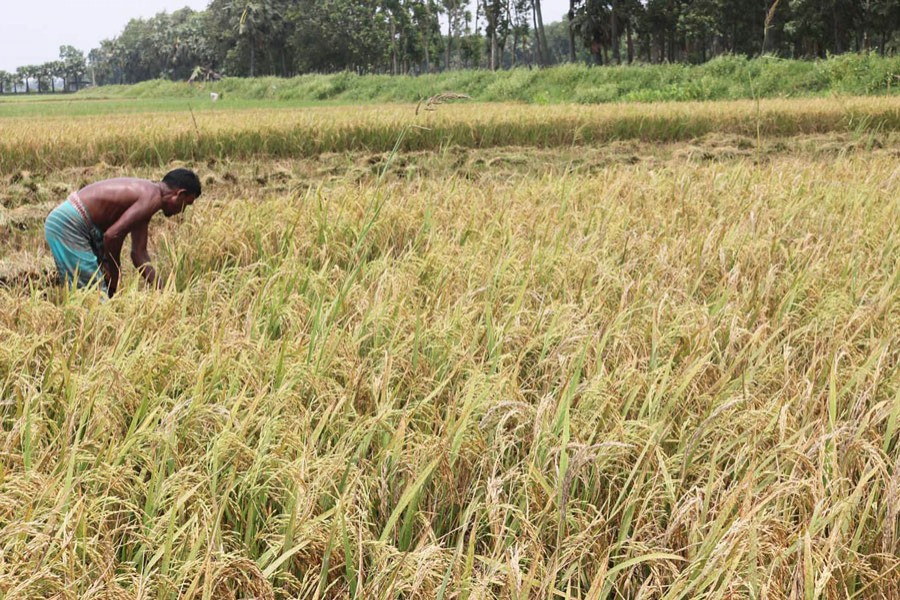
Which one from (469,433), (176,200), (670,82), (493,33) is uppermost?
(493,33)

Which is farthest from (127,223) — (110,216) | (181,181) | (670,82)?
(670,82)

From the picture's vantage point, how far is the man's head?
3.81m

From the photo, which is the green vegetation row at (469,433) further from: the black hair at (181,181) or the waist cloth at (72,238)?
the waist cloth at (72,238)

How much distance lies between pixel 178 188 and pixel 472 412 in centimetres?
257

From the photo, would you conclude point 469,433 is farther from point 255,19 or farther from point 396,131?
point 255,19

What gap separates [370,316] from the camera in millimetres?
2451

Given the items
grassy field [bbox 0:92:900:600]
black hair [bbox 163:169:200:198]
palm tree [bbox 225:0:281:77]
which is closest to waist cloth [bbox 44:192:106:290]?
grassy field [bbox 0:92:900:600]

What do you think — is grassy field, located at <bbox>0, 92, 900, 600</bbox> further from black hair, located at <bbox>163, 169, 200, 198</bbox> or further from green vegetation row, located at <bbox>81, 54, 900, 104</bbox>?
green vegetation row, located at <bbox>81, 54, 900, 104</bbox>

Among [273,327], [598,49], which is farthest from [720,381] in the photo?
[598,49]

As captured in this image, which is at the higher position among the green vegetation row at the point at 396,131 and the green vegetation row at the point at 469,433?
the green vegetation row at the point at 396,131

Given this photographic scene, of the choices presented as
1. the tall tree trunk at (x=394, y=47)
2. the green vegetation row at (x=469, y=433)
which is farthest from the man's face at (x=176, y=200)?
the tall tree trunk at (x=394, y=47)

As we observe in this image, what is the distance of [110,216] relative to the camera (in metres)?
3.88

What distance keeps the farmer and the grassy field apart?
28 centimetres

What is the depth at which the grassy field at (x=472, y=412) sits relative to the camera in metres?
1.41
